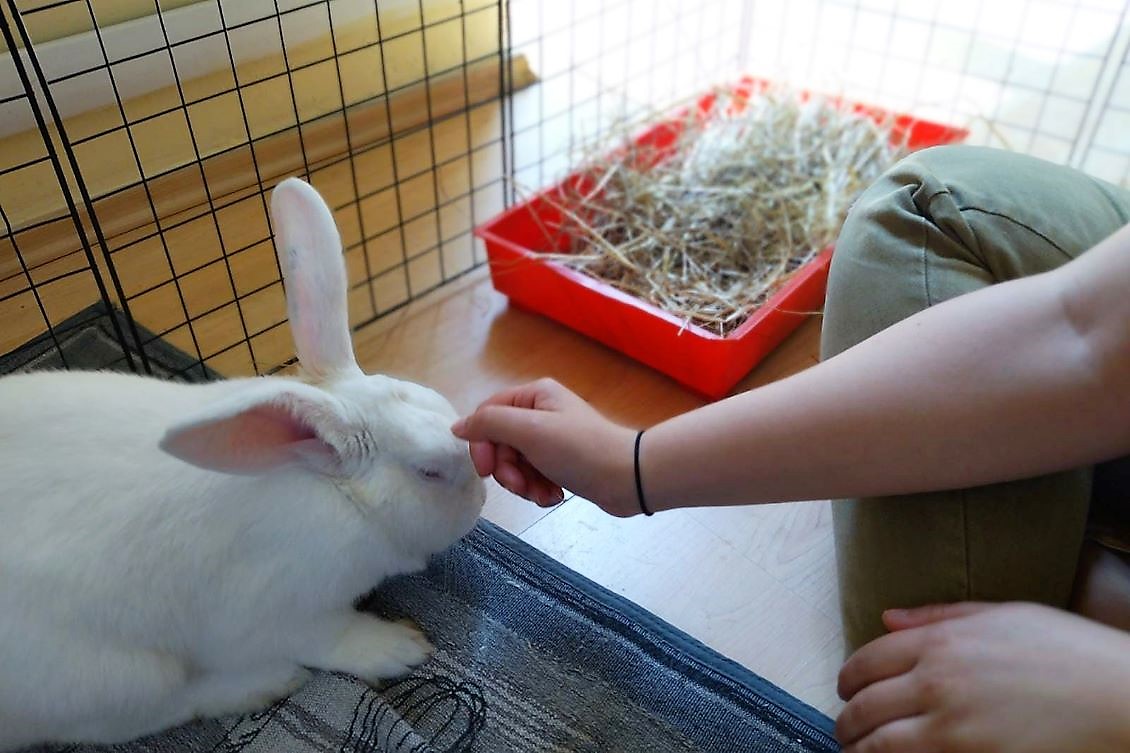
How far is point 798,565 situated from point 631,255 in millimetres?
632

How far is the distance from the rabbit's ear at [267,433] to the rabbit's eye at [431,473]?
0.08 m

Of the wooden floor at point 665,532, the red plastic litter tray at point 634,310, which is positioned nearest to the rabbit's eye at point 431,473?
the wooden floor at point 665,532

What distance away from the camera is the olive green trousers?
0.90 metres

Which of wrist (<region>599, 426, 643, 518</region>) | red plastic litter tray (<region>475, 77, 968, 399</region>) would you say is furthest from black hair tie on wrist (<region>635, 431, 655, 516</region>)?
red plastic litter tray (<region>475, 77, 968, 399</region>)

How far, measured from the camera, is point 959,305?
841mm

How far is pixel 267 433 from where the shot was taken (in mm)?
875

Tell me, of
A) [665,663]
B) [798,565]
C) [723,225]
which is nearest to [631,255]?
[723,225]

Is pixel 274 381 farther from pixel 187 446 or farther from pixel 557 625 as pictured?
pixel 557 625

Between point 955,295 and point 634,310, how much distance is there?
0.58m

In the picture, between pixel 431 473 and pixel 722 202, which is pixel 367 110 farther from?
pixel 431 473

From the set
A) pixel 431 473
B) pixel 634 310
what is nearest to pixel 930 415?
pixel 431 473

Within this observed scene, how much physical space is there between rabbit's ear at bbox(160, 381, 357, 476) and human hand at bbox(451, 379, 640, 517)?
126mm

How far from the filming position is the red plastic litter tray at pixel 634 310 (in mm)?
1436

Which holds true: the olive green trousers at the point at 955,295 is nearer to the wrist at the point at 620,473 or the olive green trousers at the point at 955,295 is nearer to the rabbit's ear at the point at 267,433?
the wrist at the point at 620,473
